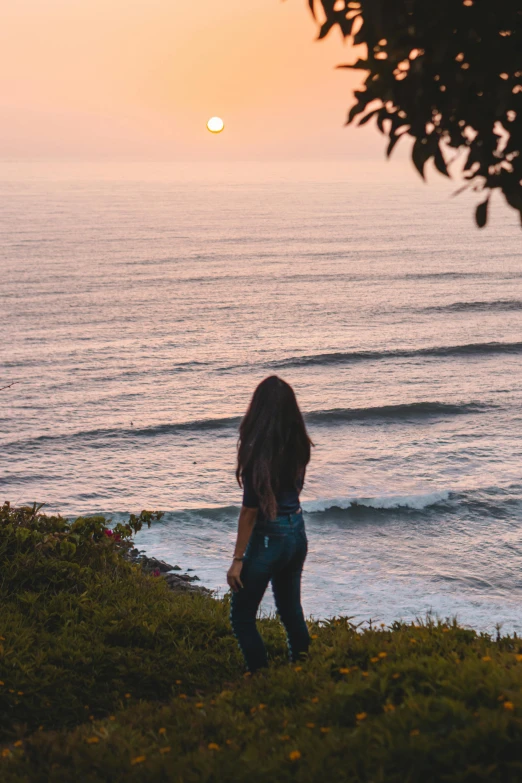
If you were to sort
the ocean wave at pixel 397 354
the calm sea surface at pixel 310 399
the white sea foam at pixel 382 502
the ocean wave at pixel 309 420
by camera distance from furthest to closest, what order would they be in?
the ocean wave at pixel 397 354 → the ocean wave at pixel 309 420 → the white sea foam at pixel 382 502 → the calm sea surface at pixel 310 399

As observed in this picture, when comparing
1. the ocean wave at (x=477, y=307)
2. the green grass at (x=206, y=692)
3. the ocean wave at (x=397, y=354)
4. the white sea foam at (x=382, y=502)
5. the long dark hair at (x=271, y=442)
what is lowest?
the white sea foam at (x=382, y=502)

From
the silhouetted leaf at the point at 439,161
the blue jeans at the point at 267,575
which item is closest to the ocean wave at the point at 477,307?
the blue jeans at the point at 267,575

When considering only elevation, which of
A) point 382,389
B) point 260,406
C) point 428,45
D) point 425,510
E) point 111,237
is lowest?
point 425,510

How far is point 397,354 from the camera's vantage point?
31.0 metres

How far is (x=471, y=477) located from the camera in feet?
59.3

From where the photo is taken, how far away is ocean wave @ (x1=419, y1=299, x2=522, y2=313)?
39.8 meters

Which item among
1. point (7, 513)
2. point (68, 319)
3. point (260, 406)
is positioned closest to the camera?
point (260, 406)

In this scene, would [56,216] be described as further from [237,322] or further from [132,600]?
[132,600]

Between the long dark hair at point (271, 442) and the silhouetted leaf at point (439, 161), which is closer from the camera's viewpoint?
the silhouetted leaf at point (439, 161)

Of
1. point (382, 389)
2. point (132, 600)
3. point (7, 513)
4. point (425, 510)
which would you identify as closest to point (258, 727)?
point (132, 600)

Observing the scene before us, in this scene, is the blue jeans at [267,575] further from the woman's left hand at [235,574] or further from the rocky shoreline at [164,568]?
the rocky shoreline at [164,568]

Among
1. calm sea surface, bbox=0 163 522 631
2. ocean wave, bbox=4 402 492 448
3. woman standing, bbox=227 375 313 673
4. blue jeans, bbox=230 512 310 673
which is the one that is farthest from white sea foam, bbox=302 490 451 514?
woman standing, bbox=227 375 313 673

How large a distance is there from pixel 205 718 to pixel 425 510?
12.7 meters

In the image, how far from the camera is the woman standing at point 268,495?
15.4ft
